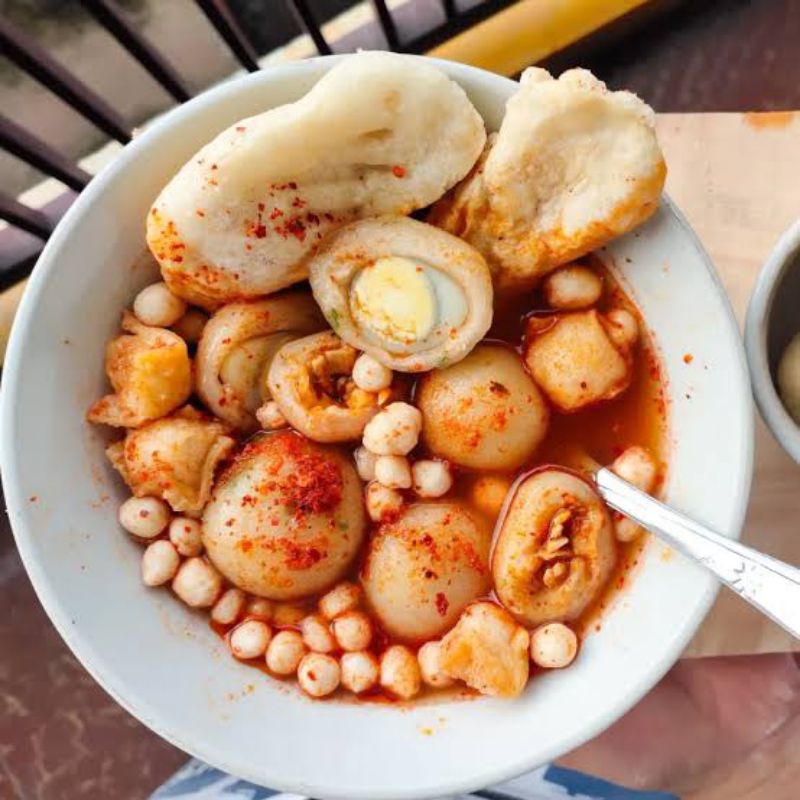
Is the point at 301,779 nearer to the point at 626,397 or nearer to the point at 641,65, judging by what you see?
the point at 626,397

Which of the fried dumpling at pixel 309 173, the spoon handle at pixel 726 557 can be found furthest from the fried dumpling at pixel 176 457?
the spoon handle at pixel 726 557

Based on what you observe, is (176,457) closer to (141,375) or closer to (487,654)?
(141,375)

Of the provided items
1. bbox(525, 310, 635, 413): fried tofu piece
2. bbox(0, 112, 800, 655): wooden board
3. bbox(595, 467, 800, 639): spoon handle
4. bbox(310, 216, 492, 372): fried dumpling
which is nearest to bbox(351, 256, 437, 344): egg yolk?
bbox(310, 216, 492, 372): fried dumpling

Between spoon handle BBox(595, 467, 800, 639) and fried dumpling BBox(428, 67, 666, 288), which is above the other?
fried dumpling BBox(428, 67, 666, 288)

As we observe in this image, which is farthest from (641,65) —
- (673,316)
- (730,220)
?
(673,316)

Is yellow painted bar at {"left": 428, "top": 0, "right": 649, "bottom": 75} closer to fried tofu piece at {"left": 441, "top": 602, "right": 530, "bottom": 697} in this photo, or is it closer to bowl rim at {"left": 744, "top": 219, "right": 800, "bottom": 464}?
bowl rim at {"left": 744, "top": 219, "right": 800, "bottom": 464}

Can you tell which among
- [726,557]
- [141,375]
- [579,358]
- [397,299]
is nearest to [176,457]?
[141,375]

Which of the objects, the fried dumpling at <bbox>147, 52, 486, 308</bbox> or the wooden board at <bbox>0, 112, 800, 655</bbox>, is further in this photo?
the wooden board at <bbox>0, 112, 800, 655</bbox>
